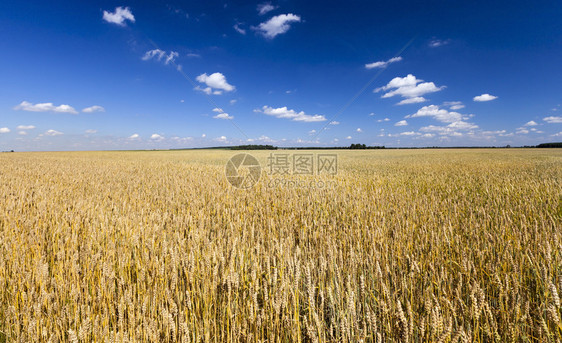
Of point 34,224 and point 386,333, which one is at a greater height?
point 34,224

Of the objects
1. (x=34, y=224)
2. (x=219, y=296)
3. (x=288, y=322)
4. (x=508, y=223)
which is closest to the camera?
(x=288, y=322)

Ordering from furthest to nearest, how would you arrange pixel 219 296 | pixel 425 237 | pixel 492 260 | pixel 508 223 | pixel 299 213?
pixel 299 213
pixel 508 223
pixel 425 237
pixel 492 260
pixel 219 296

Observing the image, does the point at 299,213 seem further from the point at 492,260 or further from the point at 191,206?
the point at 492,260

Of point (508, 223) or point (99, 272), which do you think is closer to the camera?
point (99, 272)

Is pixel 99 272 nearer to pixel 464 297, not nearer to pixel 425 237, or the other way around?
pixel 464 297

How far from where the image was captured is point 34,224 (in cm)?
355

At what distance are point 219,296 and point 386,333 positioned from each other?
4.07 feet

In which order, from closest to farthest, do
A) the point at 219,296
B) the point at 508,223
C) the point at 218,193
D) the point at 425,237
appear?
1. the point at 219,296
2. the point at 425,237
3. the point at 508,223
4. the point at 218,193

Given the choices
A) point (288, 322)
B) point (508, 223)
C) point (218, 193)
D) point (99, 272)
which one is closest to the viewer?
point (288, 322)

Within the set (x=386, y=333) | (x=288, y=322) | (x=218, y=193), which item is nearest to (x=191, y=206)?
(x=218, y=193)

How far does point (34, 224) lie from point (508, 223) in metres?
6.56

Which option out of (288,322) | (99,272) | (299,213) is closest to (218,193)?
(299,213)

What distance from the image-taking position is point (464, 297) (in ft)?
6.61

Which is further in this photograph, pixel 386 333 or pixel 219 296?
pixel 219 296
